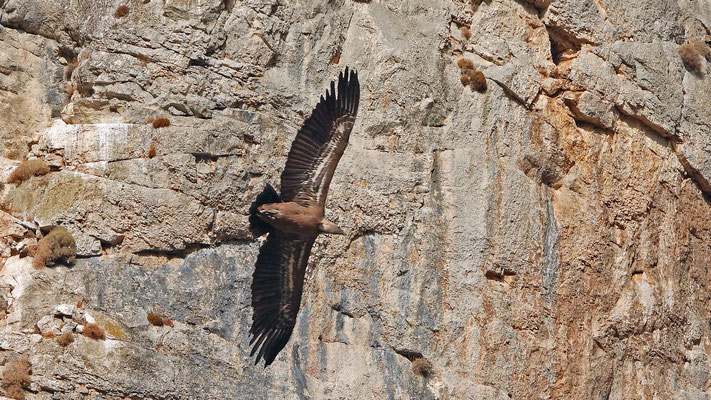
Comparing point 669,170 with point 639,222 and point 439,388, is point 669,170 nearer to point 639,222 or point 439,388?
point 639,222

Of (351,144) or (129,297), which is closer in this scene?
(129,297)

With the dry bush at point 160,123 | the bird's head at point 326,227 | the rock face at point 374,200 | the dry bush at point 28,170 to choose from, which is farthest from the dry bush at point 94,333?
the bird's head at point 326,227

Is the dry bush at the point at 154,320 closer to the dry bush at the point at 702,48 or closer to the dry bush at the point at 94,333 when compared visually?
the dry bush at the point at 94,333

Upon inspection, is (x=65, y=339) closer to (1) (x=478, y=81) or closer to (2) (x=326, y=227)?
(2) (x=326, y=227)

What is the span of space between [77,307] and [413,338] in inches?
219

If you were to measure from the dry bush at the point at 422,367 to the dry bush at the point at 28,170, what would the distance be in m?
7.09

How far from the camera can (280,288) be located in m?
15.4

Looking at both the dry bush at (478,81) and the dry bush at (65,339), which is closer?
the dry bush at (65,339)

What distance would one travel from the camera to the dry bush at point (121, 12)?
19.5 m

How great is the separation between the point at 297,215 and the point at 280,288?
1.16 m

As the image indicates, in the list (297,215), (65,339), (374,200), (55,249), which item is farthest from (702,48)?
(65,339)

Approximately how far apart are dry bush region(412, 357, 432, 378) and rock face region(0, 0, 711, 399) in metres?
0.02

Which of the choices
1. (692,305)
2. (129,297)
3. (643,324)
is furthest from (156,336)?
(692,305)

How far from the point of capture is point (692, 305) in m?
21.3
